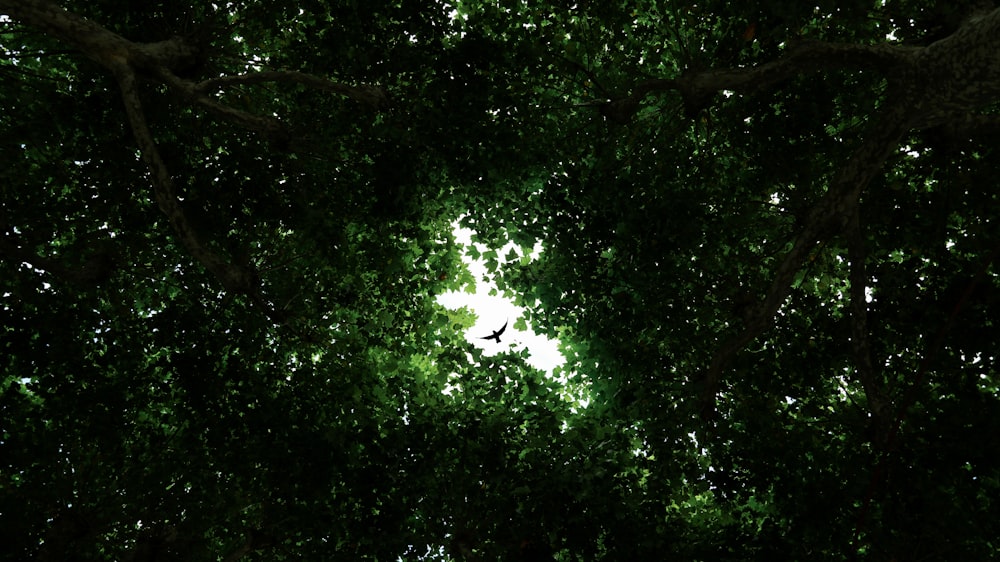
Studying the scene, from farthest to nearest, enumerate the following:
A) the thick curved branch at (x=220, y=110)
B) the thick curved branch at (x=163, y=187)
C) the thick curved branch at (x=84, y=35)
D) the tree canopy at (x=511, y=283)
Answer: the tree canopy at (x=511, y=283)
the thick curved branch at (x=220, y=110)
the thick curved branch at (x=163, y=187)
the thick curved branch at (x=84, y=35)

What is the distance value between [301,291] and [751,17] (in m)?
9.84

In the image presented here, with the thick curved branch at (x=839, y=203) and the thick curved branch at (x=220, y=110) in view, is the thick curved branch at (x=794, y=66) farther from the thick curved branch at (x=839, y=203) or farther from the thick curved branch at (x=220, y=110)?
the thick curved branch at (x=220, y=110)

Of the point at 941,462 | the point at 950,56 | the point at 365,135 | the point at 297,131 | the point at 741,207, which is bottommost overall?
the point at 941,462

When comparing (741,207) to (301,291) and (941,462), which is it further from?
(301,291)

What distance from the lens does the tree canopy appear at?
9.23 m

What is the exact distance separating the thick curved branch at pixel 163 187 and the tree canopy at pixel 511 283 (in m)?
0.89

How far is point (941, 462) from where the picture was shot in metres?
8.29

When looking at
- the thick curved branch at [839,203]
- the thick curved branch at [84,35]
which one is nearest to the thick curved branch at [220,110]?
the thick curved branch at [84,35]

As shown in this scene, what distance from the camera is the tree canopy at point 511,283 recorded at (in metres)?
9.23

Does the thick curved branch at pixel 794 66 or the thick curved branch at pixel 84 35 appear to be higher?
the thick curved branch at pixel 84 35

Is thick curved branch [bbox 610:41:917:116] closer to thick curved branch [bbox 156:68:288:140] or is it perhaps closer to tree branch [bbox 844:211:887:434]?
tree branch [bbox 844:211:887:434]

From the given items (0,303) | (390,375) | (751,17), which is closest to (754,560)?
(390,375)

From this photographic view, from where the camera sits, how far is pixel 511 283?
38.6ft

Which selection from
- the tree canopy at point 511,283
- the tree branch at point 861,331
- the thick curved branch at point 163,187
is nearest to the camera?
the thick curved branch at point 163,187
